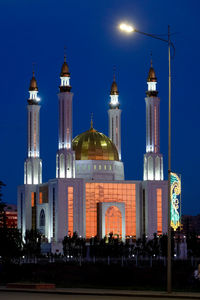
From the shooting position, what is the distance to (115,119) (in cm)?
11819

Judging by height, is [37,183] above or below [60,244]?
above

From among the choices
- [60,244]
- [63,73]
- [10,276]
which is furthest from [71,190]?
[10,276]

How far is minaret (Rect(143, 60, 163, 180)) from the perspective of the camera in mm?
108500

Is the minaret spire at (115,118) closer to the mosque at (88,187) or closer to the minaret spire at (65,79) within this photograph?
the mosque at (88,187)

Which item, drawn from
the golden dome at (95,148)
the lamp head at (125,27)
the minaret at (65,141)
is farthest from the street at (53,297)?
the golden dome at (95,148)

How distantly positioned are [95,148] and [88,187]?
21.4 feet

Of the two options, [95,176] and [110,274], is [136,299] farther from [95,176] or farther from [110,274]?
[95,176]

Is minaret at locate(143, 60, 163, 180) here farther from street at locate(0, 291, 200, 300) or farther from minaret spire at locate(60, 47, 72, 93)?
street at locate(0, 291, 200, 300)

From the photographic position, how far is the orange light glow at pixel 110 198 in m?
111

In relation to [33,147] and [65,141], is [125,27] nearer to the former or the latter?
[65,141]

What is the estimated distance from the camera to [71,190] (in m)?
106

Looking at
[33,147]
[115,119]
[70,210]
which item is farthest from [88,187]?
[115,119]

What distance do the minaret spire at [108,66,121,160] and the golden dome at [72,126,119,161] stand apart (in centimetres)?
303

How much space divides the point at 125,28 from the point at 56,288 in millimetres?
12826
